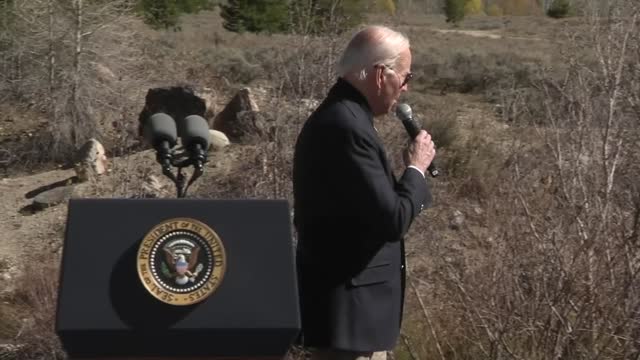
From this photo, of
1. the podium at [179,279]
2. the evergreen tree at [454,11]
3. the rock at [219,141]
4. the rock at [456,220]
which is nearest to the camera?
the podium at [179,279]

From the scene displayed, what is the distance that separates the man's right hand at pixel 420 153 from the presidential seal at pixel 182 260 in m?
0.70

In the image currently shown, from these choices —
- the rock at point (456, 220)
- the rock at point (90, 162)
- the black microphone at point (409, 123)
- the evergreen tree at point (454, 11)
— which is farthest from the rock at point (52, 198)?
the evergreen tree at point (454, 11)

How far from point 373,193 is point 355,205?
0.07 metres

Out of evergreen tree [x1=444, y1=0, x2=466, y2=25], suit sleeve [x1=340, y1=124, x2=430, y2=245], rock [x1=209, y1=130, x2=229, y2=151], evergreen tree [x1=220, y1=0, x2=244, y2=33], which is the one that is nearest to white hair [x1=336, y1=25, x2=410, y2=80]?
suit sleeve [x1=340, y1=124, x2=430, y2=245]

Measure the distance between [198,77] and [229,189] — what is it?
24.0ft

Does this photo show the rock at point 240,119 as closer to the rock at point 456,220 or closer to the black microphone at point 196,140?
the rock at point 456,220

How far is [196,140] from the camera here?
3.41m

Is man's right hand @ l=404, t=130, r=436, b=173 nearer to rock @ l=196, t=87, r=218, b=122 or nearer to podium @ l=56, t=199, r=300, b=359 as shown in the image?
podium @ l=56, t=199, r=300, b=359

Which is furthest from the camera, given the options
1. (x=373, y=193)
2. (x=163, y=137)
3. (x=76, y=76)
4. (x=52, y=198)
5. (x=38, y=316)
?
(x=76, y=76)

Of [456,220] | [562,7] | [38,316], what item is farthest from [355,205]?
[562,7]

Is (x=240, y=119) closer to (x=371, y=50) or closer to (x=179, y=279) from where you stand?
(x=371, y=50)

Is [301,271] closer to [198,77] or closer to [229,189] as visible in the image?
[229,189]

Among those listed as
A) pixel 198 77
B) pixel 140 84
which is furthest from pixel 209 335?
pixel 198 77

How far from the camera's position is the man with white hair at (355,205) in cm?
307
